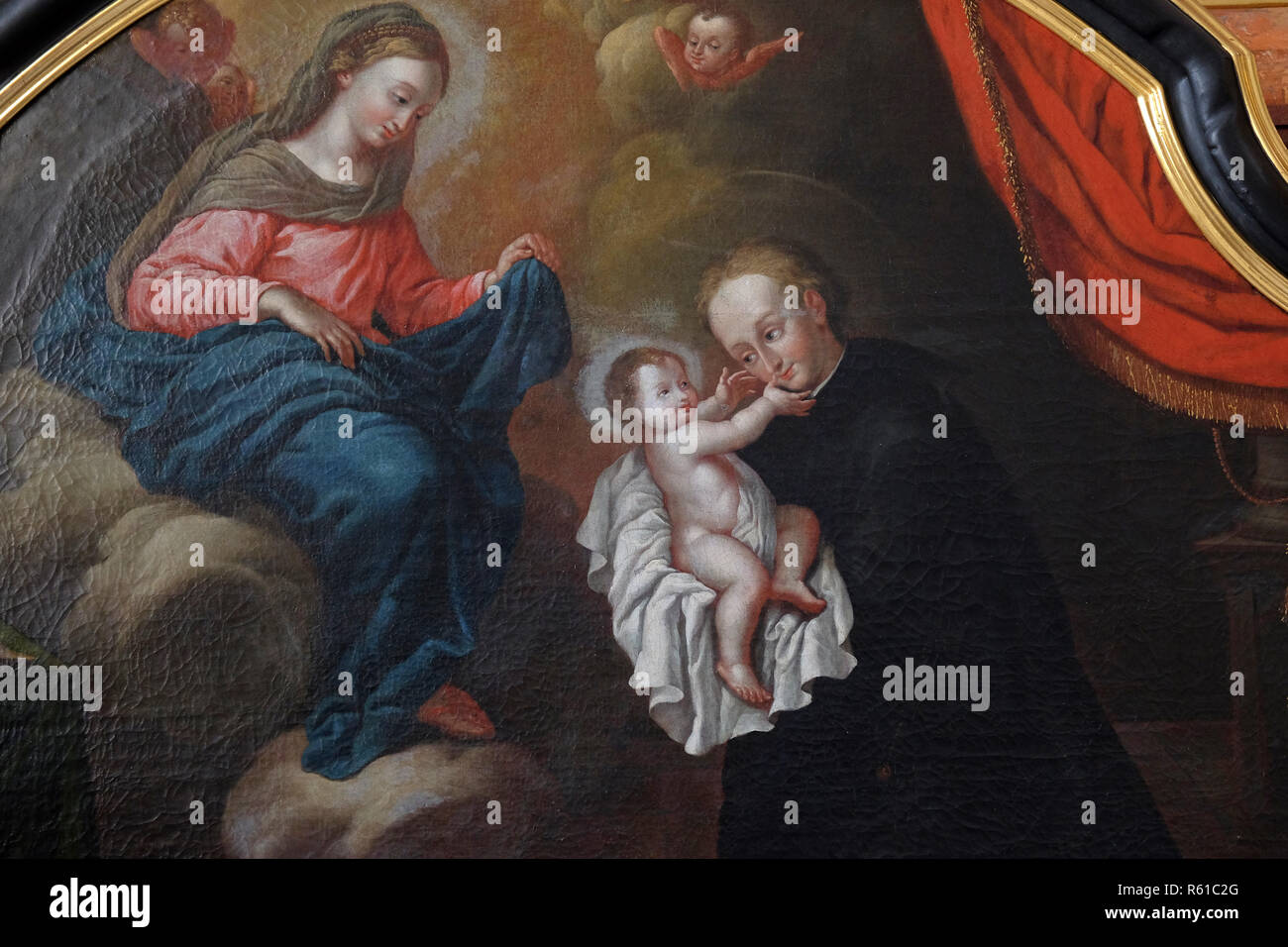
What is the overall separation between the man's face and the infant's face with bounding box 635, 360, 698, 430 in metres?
0.17

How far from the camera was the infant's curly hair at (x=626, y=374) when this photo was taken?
3514 mm

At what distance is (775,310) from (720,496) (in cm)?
63

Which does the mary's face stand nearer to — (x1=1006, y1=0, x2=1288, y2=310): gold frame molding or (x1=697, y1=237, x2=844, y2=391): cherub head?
(x1=697, y1=237, x2=844, y2=391): cherub head

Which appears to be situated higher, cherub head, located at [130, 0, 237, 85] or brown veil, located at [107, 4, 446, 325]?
cherub head, located at [130, 0, 237, 85]

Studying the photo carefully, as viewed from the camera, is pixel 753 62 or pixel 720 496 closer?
pixel 720 496

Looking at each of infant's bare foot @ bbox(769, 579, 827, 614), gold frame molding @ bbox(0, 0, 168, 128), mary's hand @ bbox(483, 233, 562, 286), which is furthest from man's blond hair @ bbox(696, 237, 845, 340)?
gold frame molding @ bbox(0, 0, 168, 128)

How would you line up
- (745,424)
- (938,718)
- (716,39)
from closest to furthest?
(938,718) → (745,424) → (716,39)

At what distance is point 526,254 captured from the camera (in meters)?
3.55

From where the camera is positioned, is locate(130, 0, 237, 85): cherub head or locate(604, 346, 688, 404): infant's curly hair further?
locate(130, 0, 237, 85): cherub head

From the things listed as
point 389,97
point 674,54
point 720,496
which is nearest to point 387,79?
point 389,97

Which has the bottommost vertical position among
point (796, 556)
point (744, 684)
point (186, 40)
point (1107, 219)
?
point (744, 684)

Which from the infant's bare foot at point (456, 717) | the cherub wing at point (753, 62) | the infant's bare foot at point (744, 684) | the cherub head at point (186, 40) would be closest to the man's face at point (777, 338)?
the cherub wing at point (753, 62)

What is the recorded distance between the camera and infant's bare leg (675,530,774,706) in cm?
344

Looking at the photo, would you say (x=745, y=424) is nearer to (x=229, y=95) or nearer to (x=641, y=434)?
(x=641, y=434)
